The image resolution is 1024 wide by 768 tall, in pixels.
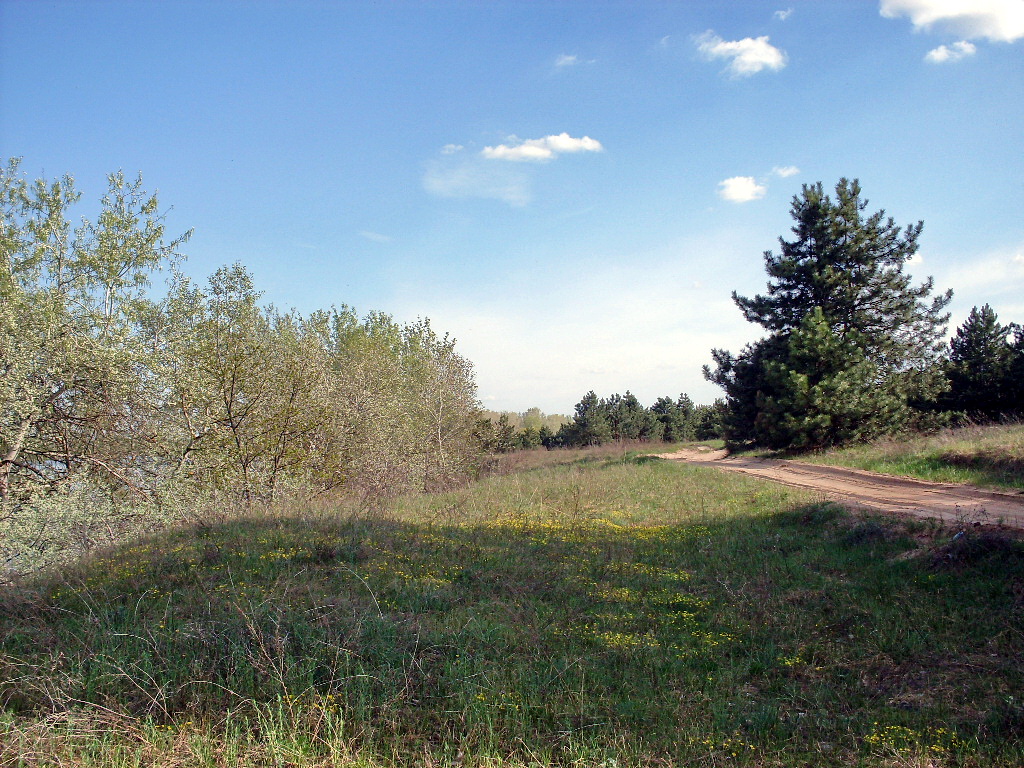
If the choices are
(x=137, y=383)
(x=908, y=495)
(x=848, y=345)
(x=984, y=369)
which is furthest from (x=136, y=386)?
(x=984, y=369)

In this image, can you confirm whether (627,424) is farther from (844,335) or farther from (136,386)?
(136,386)

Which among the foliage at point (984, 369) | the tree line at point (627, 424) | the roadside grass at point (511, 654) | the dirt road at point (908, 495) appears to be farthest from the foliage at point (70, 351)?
the tree line at point (627, 424)

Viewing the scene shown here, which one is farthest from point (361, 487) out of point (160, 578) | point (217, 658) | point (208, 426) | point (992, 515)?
point (992, 515)

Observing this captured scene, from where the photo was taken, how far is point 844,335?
21.6 m

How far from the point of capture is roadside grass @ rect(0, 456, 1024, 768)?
370 cm

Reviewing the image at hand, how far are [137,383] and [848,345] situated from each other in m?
22.1

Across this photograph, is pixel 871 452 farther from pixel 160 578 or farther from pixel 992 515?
pixel 160 578

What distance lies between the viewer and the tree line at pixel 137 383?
1057 centimetres

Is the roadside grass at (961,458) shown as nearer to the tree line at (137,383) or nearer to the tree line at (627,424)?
the tree line at (137,383)

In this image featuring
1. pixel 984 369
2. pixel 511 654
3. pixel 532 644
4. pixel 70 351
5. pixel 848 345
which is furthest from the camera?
pixel 984 369

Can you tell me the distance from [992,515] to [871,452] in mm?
9825

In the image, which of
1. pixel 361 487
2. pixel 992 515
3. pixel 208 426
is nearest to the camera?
pixel 992 515

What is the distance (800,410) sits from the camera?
2153 centimetres

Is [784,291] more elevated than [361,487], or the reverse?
[784,291]
